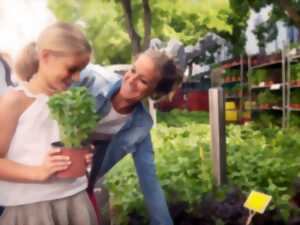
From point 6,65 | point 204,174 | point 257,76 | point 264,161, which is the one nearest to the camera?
point 6,65

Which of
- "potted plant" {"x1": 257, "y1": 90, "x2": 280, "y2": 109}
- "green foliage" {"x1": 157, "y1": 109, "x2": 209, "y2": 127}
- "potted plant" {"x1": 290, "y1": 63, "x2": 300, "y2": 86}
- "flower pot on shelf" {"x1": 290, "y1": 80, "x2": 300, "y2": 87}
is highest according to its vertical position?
"potted plant" {"x1": 290, "y1": 63, "x2": 300, "y2": 86}

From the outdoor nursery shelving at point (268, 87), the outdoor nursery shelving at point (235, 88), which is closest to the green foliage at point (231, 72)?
the outdoor nursery shelving at point (235, 88)

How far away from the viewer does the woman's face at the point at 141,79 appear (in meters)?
1.95

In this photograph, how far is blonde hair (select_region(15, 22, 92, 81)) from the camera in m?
1.88

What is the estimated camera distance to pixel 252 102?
8.27 ft

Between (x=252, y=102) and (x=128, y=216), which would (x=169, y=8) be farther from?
(x=128, y=216)

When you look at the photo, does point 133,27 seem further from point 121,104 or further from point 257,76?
point 257,76

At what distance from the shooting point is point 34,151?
6.09ft

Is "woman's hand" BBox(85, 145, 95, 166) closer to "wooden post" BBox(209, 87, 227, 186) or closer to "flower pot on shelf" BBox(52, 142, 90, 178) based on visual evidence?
A: "flower pot on shelf" BBox(52, 142, 90, 178)

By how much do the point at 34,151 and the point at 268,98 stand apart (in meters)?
1.20

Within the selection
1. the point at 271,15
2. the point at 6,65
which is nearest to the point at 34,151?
the point at 6,65

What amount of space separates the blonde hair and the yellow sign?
0.76m

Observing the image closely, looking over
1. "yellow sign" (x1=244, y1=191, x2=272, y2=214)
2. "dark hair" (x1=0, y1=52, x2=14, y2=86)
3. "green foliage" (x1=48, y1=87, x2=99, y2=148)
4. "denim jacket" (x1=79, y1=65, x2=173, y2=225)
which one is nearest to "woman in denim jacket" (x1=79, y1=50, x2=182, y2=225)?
"denim jacket" (x1=79, y1=65, x2=173, y2=225)

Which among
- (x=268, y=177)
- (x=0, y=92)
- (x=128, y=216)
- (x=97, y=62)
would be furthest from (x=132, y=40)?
(x=268, y=177)
